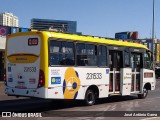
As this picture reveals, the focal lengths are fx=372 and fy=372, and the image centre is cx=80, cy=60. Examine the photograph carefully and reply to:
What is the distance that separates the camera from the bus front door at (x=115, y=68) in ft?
55.4

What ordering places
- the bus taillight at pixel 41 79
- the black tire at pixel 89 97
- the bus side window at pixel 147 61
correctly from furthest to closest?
the bus side window at pixel 147 61, the black tire at pixel 89 97, the bus taillight at pixel 41 79

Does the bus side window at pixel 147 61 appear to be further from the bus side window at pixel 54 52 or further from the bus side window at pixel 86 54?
the bus side window at pixel 54 52

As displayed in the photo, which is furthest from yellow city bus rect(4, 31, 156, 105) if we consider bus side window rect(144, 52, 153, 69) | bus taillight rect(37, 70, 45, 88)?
bus side window rect(144, 52, 153, 69)

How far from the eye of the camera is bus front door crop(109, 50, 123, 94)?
1688 centimetres

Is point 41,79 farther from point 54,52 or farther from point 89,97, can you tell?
point 89,97

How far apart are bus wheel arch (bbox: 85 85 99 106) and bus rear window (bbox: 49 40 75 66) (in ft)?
5.41

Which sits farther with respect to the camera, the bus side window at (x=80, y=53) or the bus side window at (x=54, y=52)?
the bus side window at (x=80, y=53)

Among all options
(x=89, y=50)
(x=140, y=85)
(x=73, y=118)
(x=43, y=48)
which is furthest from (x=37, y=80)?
(x=140, y=85)

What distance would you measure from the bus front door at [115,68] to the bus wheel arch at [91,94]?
3.73ft

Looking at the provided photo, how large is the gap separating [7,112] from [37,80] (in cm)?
150

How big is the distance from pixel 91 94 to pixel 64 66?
2.27 metres

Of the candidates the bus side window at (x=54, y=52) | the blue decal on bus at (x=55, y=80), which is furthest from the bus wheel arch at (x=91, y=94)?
the bus side window at (x=54, y=52)

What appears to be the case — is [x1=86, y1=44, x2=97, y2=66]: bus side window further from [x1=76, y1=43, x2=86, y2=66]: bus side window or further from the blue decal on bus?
the blue decal on bus

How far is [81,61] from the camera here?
1492cm
